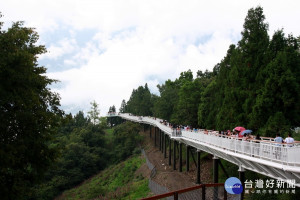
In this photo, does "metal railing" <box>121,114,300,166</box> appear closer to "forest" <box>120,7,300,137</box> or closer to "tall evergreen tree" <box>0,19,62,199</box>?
"forest" <box>120,7,300,137</box>

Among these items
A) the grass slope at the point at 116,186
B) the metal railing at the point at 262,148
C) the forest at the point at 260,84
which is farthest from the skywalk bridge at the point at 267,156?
the grass slope at the point at 116,186

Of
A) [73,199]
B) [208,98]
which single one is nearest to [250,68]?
[208,98]

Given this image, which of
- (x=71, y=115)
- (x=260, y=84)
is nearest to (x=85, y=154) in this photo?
(x=260, y=84)

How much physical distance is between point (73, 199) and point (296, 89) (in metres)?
31.0

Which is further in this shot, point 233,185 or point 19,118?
point 19,118

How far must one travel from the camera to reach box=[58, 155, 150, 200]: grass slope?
28.0 meters

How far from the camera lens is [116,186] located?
3625 cm

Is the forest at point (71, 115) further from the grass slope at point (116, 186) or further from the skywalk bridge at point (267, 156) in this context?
the grass slope at point (116, 186)

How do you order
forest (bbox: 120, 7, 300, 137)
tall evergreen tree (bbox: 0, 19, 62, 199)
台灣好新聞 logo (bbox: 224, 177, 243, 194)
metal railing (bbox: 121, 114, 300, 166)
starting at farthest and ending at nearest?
1. forest (bbox: 120, 7, 300, 137)
2. metal railing (bbox: 121, 114, 300, 166)
3. tall evergreen tree (bbox: 0, 19, 62, 199)
4. 台灣好新聞 logo (bbox: 224, 177, 243, 194)

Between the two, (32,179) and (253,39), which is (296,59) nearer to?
(253,39)

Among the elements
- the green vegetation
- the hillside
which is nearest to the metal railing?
the hillside

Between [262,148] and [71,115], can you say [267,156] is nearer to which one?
[262,148]

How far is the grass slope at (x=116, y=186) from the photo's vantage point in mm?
27997

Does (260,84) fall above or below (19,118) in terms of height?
above
